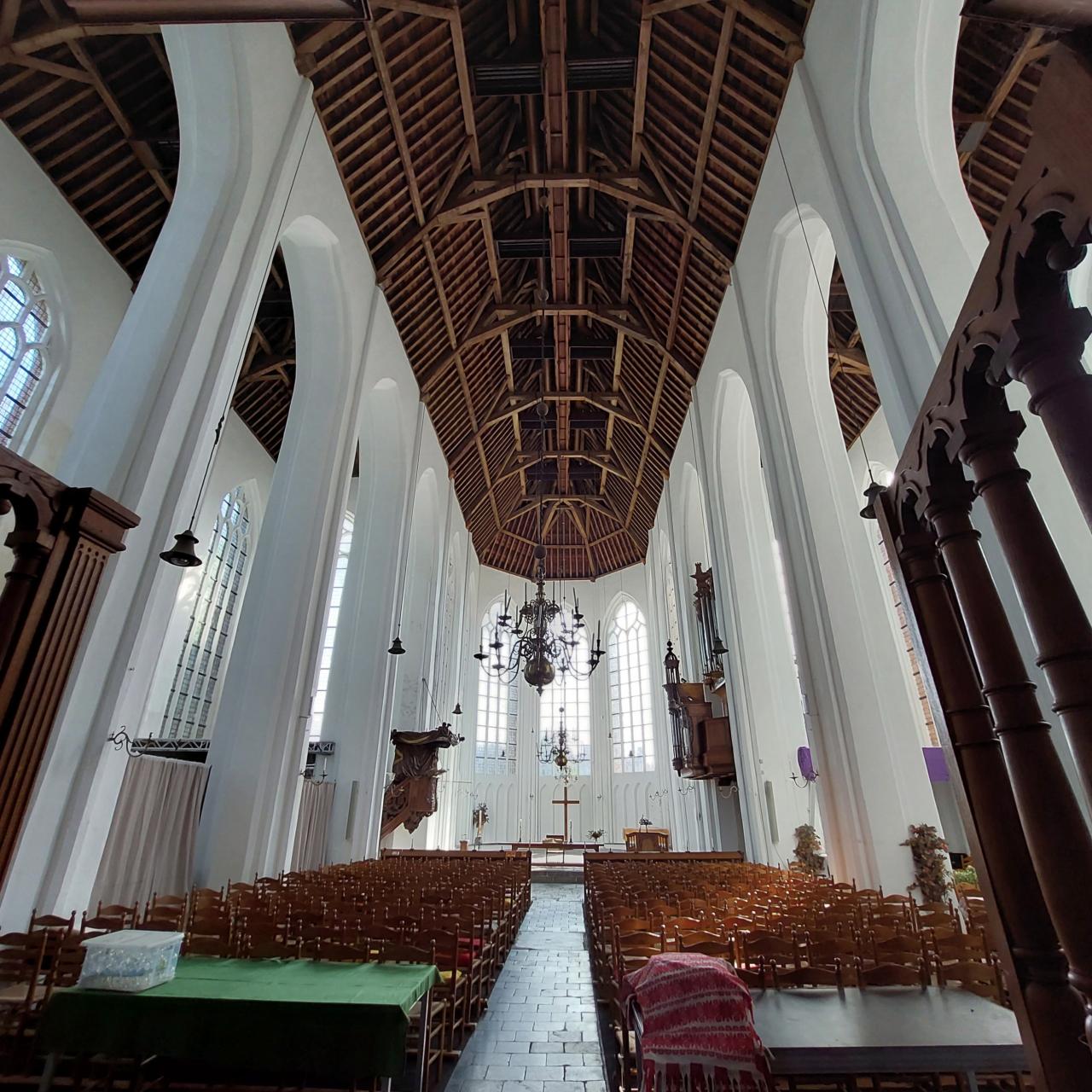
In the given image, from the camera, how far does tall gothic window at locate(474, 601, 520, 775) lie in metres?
17.9

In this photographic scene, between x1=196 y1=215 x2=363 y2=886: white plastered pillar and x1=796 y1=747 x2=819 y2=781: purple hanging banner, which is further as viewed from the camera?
x1=796 y1=747 x2=819 y2=781: purple hanging banner

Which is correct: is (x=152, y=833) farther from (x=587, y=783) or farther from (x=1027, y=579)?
(x=587, y=783)

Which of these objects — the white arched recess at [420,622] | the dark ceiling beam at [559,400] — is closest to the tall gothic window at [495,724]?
the white arched recess at [420,622]

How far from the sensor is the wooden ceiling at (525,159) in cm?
630

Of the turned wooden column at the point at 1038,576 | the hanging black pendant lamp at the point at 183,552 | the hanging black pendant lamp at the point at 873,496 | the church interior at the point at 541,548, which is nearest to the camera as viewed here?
the turned wooden column at the point at 1038,576

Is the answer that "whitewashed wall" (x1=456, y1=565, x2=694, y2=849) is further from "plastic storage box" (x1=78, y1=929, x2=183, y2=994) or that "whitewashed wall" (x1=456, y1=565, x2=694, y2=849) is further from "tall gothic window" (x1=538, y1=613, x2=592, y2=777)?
"plastic storage box" (x1=78, y1=929, x2=183, y2=994)

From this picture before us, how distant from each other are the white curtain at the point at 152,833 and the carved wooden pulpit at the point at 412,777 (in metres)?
4.47

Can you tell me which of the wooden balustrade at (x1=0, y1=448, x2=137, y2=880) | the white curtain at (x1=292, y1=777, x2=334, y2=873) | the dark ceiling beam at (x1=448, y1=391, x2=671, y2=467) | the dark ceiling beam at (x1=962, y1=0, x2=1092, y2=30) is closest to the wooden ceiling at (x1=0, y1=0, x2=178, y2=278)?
the wooden balustrade at (x1=0, y1=448, x2=137, y2=880)

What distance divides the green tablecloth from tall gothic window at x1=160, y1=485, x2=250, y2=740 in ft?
31.1

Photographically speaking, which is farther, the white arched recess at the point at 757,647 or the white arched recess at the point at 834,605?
the white arched recess at the point at 757,647

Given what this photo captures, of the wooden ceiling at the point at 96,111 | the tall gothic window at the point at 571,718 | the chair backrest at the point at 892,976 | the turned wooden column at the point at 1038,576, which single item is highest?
the wooden ceiling at the point at 96,111

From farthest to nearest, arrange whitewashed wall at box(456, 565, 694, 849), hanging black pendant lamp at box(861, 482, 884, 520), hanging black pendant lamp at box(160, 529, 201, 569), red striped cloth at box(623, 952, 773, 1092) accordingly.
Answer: whitewashed wall at box(456, 565, 694, 849) → hanging black pendant lamp at box(160, 529, 201, 569) → hanging black pendant lamp at box(861, 482, 884, 520) → red striped cloth at box(623, 952, 773, 1092)

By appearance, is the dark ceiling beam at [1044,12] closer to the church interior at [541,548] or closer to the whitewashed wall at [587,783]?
the church interior at [541,548]

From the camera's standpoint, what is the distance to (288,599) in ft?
23.2
